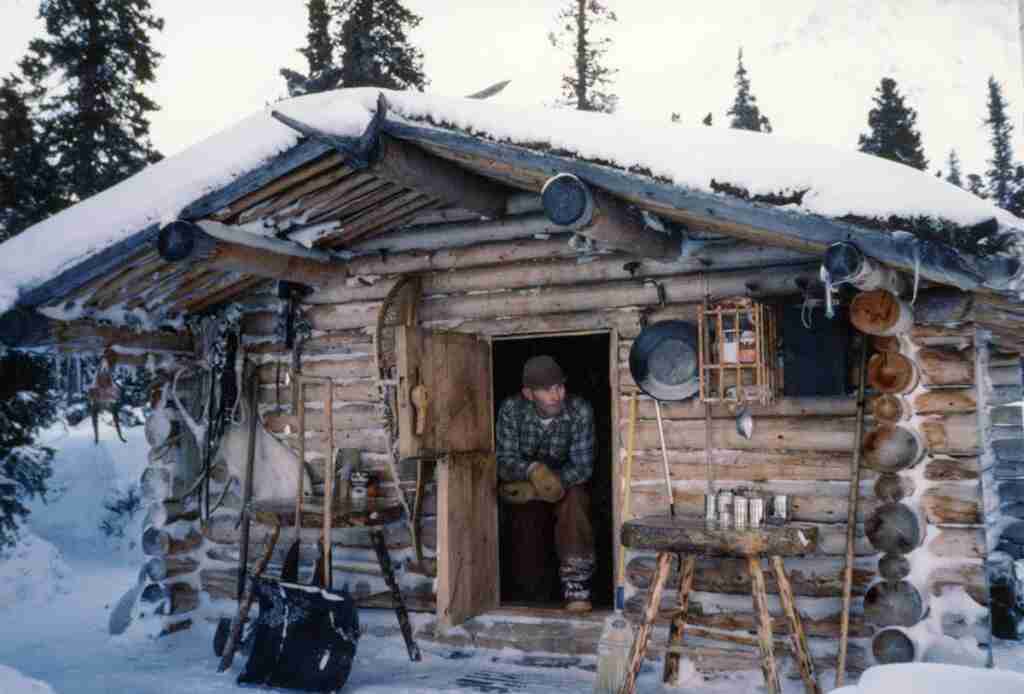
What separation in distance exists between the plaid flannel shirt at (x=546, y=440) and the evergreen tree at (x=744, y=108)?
24.0 metres

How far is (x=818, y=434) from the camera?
554 centimetres

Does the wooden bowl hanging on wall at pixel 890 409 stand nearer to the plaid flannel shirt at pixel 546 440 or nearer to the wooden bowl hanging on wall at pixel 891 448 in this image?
the wooden bowl hanging on wall at pixel 891 448

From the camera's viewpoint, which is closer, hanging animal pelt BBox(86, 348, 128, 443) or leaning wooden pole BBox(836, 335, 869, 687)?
leaning wooden pole BBox(836, 335, 869, 687)

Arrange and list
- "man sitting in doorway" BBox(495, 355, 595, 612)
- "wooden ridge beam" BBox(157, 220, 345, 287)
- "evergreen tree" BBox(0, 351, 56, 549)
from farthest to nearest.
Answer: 1. "evergreen tree" BBox(0, 351, 56, 549)
2. "man sitting in doorway" BBox(495, 355, 595, 612)
3. "wooden ridge beam" BBox(157, 220, 345, 287)

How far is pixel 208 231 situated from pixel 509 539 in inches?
157

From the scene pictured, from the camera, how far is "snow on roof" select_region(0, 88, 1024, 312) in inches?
176

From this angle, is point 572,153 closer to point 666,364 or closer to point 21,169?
point 666,364

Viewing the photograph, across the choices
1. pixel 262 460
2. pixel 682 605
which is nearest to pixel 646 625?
pixel 682 605

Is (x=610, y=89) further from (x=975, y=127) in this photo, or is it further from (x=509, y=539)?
(x=975, y=127)

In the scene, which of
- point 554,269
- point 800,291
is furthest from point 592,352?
point 800,291

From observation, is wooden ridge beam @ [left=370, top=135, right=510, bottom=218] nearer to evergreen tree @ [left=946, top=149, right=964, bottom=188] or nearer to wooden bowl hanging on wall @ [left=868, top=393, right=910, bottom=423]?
wooden bowl hanging on wall @ [left=868, top=393, right=910, bottom=423]

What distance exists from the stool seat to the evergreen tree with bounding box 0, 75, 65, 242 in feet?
32.9

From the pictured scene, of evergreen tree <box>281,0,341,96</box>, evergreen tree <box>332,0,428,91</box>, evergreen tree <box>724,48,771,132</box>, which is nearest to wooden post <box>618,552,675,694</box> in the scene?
evergreen tree <box>332,0,428,91</box>

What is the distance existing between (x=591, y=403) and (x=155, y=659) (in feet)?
15.7
